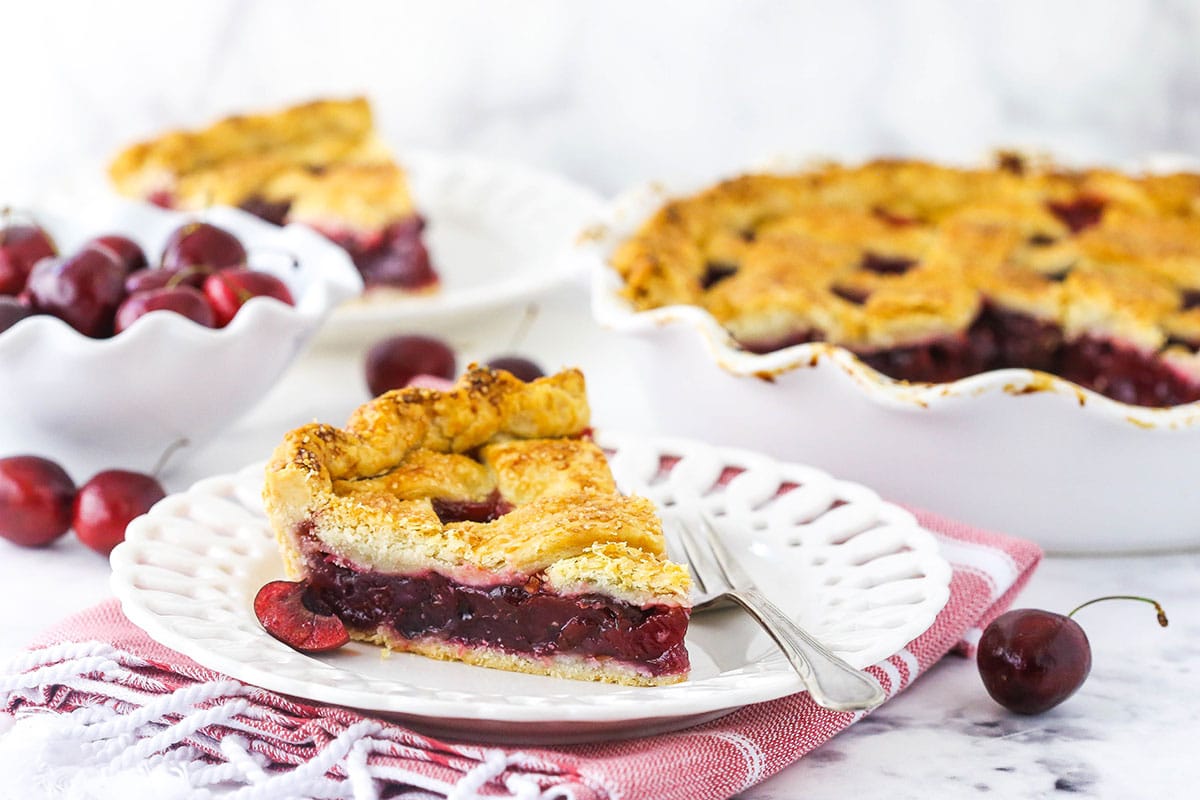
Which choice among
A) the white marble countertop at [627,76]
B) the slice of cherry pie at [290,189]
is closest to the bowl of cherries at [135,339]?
the slice of cherry pie at [290,189]

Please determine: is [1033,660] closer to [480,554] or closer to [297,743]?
[480,554]

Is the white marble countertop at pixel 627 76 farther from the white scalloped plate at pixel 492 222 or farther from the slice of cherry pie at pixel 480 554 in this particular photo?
the slice of cherry pie at pixel 480 554

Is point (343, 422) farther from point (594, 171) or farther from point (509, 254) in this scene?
point (594, 171)

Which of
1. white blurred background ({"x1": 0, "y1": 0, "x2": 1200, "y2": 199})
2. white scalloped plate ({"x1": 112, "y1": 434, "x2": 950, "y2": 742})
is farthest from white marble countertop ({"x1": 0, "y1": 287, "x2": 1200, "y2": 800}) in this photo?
white blurred background ({"x1": 0, "y1": 0, "x2": 1200, "y2": 199})

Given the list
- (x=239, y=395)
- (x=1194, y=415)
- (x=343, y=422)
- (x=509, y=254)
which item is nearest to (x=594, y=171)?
(x=509, y=254)

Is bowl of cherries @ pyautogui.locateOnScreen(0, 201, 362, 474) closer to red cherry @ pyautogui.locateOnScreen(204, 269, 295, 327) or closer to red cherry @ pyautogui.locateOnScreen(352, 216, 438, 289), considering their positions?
red cherry @ pyautogui.locateOnScreen(204, 269, 295, 327)

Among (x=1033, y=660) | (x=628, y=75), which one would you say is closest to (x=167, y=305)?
(x=1033, y=660)
